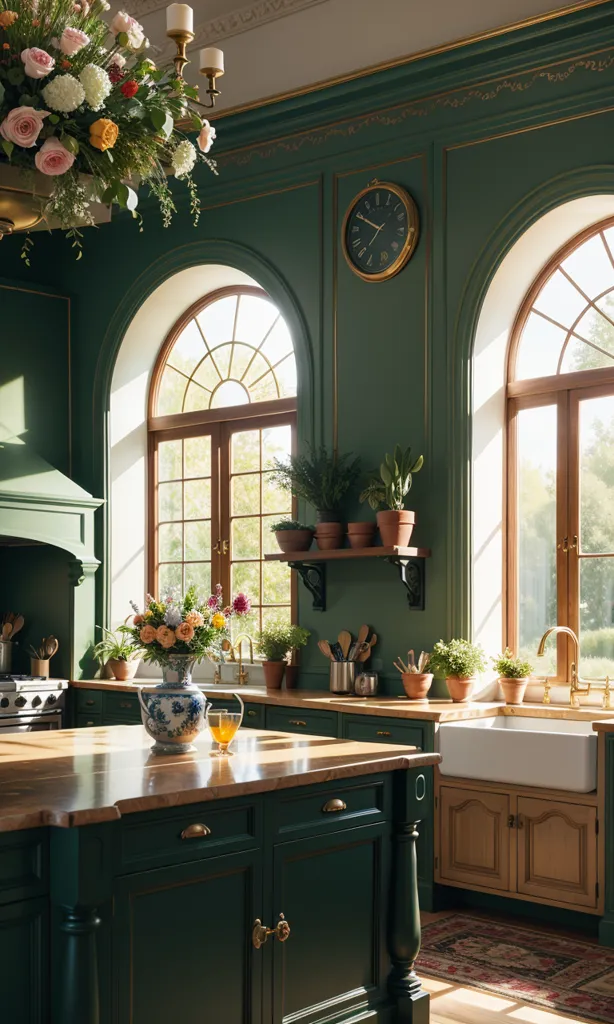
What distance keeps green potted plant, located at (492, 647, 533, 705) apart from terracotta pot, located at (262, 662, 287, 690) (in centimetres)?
121

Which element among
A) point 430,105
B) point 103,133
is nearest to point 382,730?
point 430,105

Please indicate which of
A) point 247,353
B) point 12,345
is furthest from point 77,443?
point 247,353

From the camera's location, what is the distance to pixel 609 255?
5.36m

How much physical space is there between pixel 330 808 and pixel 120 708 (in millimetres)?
3446

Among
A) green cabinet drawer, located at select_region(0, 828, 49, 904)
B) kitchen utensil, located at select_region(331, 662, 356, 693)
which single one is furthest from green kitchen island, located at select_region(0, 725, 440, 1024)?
kitchen utensil, located at select_region(331, 662, 356, 693)

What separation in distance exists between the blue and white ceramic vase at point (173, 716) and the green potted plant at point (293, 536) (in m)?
2.45

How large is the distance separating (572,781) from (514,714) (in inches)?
28.1

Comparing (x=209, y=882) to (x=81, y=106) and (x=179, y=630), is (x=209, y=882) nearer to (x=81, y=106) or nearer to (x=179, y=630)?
(x=179, y=630)

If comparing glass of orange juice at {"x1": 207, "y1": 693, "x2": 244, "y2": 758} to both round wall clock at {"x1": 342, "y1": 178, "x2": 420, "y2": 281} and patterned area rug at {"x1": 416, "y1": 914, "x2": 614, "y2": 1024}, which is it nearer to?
patterned area rug at {"x1": 416, "y1": 914, "x2": 614, "y2": 1024}

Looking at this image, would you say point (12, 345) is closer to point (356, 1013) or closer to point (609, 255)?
point (609, 255)

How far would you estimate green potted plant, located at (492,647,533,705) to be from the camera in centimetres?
527

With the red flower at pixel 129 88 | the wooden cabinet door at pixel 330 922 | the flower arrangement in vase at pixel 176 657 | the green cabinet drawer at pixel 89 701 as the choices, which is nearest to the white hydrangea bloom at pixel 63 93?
the red flower at pixel 129 88

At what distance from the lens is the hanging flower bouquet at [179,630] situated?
136 inches

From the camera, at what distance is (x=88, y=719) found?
6730 mm
